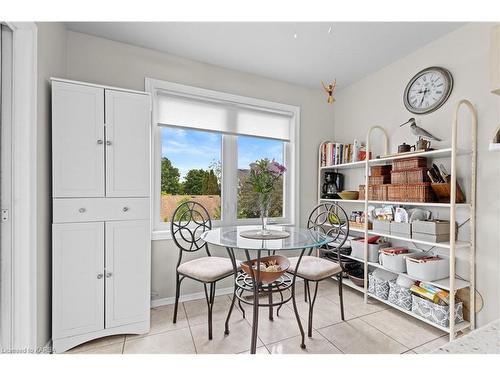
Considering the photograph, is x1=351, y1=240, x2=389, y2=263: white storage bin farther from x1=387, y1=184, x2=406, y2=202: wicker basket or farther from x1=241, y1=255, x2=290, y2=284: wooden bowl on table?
x1=241, y1=255, x2=290, y2=284: wooden bowl on table

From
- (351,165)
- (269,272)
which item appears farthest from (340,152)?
(269,272)

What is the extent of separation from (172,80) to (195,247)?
1682 millimetres

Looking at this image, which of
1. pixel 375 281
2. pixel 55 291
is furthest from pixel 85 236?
pixel 375 281

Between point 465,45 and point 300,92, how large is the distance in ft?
5.18

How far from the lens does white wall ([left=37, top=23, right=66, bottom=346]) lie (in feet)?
5.08

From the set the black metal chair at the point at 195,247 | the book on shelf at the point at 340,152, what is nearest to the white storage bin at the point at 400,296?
the book on shelf at the point at 340,152

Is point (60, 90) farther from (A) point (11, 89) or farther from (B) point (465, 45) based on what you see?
(B) point (465, 45)

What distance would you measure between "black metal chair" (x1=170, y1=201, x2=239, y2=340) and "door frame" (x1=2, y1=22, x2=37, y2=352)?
0.95 m

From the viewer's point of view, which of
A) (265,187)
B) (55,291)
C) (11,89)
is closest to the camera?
(11,89)

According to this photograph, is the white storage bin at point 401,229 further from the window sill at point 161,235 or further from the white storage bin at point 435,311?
the window sill at point 161,235

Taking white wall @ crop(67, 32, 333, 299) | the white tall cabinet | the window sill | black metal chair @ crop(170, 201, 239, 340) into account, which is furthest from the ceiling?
the window sill
